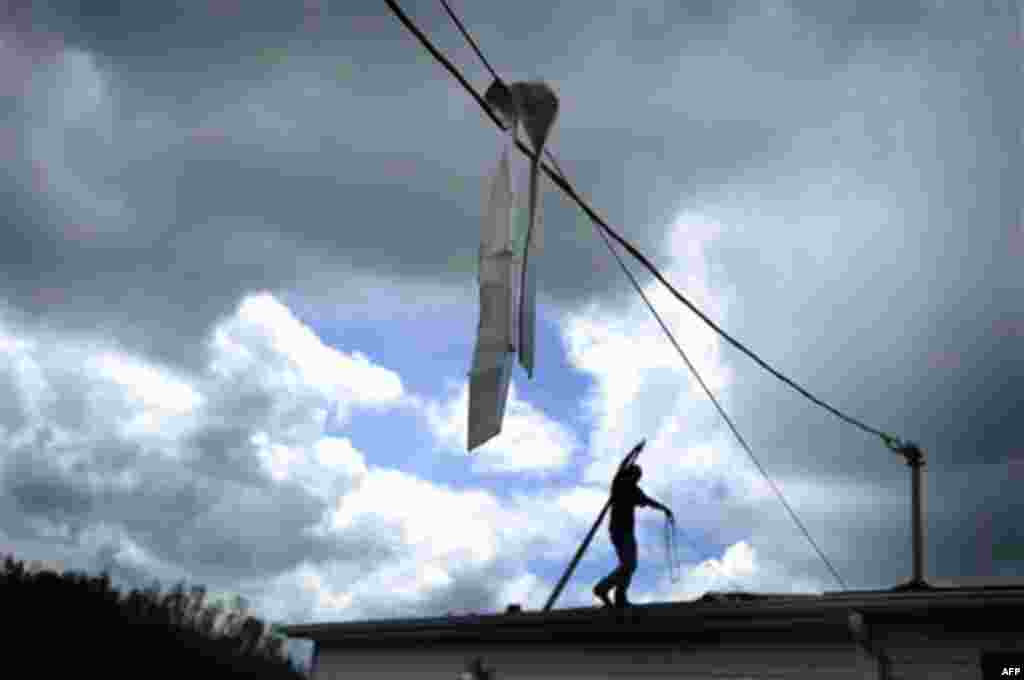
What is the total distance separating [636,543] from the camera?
10102 millimetres

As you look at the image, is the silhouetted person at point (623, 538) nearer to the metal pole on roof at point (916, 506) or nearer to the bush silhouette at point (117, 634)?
the metal pole on roof at point (916, 506)

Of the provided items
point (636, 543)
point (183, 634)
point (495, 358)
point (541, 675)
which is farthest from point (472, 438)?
point (183, 634)

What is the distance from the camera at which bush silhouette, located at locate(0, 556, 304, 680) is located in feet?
119

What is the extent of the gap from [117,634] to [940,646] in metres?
37.8

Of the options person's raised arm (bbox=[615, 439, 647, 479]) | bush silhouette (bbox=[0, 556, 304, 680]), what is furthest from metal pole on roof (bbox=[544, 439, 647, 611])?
bush silhouette (bbox=[0, 556, 304, 680])

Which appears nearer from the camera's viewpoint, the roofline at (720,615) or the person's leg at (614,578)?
the roofline at (720,615)

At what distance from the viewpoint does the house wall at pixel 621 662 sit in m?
8.57

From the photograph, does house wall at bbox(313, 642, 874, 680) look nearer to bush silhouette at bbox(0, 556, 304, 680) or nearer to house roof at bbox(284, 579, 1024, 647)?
house roof at bbox(284, 579, 1024, 647)

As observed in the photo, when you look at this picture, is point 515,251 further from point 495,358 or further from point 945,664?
point 945,664

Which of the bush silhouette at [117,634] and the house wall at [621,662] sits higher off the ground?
the bush silhouette at [117,634]

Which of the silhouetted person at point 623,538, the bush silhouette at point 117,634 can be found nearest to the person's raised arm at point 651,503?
the silhouetted person at point 623,538

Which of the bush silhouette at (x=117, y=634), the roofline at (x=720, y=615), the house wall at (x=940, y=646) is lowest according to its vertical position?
the house wall at (x=940, y=646)

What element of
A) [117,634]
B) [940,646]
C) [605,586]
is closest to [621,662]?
[605,586]

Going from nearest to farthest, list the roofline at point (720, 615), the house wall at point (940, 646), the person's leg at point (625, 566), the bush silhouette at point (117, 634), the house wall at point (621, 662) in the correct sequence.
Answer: the house wall at point (940, 646) → the roofline at point (720, 615) → the house wall at point (621, 662) → the person's leg at point (625, 566) → the bush silhouette at point (117, 634)
